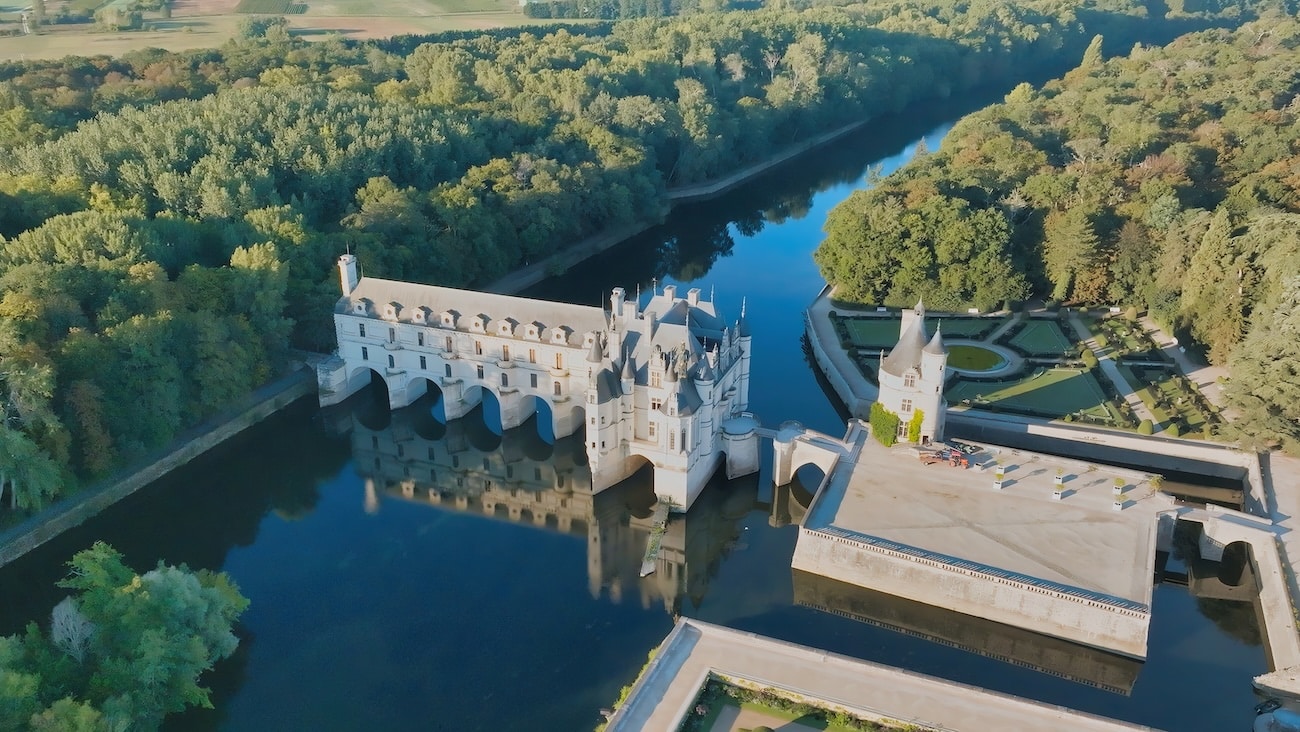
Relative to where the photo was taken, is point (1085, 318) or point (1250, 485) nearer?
point (1250, 485)

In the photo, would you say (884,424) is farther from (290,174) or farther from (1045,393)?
(290,174)

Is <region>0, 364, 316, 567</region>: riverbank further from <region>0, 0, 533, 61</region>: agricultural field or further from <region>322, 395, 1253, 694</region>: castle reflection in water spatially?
<region>0, 0, 533, 61</region>: agricultural field

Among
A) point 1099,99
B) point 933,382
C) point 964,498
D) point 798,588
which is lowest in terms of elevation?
point 798,588

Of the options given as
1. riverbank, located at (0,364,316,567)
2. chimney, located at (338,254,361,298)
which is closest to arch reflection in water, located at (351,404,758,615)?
riverbank, located at (0,364,316,567)

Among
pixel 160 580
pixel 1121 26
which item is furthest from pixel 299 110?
pixel 1121 26

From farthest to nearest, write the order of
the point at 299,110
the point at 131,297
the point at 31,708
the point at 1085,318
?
1. the point at 299,110
2. the point at 1085,318
3. the point at 131,297
4. the point at 31,708

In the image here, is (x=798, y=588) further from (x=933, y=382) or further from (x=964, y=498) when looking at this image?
(x=933, y=382)

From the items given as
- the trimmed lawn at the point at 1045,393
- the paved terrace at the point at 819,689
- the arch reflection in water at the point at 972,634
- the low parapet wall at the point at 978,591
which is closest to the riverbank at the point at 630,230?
the trimmed lawn at the point at 1045,393
